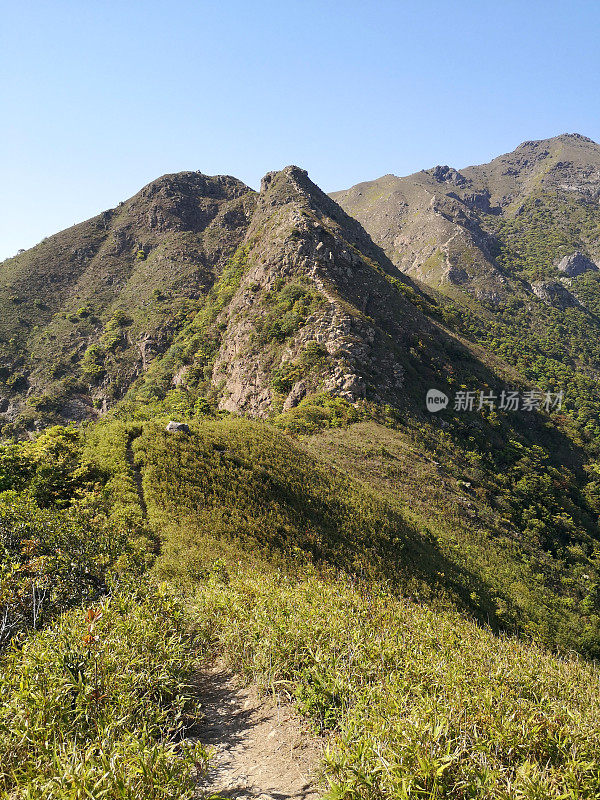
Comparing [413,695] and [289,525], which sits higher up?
[413,695]

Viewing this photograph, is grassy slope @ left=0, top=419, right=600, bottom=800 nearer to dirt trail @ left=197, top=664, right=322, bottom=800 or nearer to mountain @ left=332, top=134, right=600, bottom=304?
dirt trail @ left=197, top=664, right=322, bottom=800

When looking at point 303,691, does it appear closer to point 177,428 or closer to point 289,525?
point 289,525

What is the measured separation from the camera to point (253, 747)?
4.78 metres

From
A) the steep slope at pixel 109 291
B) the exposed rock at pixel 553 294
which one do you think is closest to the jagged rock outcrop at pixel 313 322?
the steep slope at pixel 109 291

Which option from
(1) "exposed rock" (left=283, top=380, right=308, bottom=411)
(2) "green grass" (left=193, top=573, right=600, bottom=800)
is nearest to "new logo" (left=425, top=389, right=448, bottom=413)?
(1) "exposed rock" (left=283, top=380, right=308, bottom=411)

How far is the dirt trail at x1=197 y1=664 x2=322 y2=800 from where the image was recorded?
4.07 meters

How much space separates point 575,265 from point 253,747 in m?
180

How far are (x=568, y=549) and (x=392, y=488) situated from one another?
17.9 m

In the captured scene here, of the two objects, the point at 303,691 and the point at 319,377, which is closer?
the point at 303,691

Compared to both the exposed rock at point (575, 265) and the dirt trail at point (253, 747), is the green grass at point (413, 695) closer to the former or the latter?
the dirt trail at point (253, 747)

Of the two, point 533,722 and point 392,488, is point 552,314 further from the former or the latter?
point 533,722

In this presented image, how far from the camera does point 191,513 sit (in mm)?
14430

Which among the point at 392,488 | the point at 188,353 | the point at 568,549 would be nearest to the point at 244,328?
the point at 188,353

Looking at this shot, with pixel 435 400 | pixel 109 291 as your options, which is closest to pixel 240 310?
pixel 435 400
